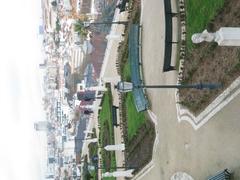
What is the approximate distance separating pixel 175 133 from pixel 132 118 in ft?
38.1

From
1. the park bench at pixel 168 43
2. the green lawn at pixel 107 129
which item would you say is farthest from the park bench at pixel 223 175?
the green lawn at pixel 107 129

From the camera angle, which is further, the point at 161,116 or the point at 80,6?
the point at 80,6

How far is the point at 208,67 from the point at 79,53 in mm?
74938

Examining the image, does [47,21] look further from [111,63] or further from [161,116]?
[161,116]

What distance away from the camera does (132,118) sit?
145 feet

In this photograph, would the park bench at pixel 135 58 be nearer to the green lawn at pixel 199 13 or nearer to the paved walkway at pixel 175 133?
the paved walkway at pixel 175 133

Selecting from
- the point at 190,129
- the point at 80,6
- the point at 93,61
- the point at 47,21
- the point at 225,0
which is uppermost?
the point at 47,21

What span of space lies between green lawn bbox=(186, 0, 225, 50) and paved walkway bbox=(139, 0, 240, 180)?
135 inches

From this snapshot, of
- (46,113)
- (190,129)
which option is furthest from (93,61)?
(46,113)

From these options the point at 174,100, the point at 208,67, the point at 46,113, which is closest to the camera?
the point at 208,67

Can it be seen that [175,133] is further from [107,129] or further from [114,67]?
[107,129]

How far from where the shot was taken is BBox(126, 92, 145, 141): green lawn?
41625 mm

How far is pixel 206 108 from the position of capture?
2850 cm

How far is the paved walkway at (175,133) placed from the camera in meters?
25.6
